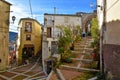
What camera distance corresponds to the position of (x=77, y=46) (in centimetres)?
2530

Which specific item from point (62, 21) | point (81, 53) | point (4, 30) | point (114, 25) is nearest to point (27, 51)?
point (62, 21)

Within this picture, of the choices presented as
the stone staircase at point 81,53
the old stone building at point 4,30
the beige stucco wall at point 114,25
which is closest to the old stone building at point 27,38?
the old stone building at point 4,30

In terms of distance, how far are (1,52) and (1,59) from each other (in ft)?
2.81

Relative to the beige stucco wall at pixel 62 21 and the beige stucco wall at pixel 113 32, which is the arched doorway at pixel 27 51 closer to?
the beige stucco wall at pixel 62 21

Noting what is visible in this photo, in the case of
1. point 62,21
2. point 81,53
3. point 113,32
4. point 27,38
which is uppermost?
point 62,21

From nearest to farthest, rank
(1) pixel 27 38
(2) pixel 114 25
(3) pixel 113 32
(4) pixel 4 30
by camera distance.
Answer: (2) pixel 114 25
(3) pixel 113 32
(4) pixel 4 30
(1) pixel 27 38

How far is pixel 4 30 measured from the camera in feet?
93.0

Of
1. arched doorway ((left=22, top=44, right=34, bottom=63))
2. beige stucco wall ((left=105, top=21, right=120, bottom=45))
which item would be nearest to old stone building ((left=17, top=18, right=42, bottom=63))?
arched doorway ((left=22, top=44, right=34, bottom=63))

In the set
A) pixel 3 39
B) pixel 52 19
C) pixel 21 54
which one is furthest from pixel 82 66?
pixel 21 54

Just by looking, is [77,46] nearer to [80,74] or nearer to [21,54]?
[80,74]

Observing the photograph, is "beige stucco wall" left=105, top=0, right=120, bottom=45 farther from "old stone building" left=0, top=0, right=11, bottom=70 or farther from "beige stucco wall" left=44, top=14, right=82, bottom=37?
"beige stucco wall" left=44, top=14, right=82, bottom=37

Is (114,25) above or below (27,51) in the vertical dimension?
above

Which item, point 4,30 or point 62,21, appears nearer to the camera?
point 4,30

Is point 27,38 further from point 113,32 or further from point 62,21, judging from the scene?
point 113,32
